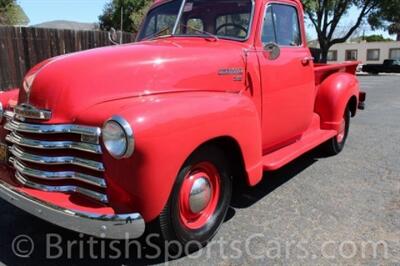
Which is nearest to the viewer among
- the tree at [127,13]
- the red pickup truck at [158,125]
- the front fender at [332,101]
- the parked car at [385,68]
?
the red pickup truck at [158,125]

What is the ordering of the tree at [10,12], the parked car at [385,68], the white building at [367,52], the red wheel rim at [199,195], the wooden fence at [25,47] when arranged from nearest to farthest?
the red wheel rim at [199,195] < the wooden fence at [25,47] < the tree at [10,12] < the parked car at [385,68] < the white building at [367,52]

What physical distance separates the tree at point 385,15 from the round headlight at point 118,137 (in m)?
30.1

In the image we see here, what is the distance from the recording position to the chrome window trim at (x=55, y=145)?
271 centimetres

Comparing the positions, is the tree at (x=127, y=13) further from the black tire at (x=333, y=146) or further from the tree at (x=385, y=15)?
the black tire at (x=333, y=146)

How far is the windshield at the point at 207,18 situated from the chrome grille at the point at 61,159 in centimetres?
176

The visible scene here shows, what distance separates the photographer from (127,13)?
29.7 meters

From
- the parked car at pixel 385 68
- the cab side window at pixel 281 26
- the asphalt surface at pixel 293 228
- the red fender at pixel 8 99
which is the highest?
the cab side window at pixel 281 26

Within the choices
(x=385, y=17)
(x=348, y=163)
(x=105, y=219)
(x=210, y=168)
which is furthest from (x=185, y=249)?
(x=385, y=17)

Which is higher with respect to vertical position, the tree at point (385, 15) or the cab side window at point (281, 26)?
the tree at point (385, 15)

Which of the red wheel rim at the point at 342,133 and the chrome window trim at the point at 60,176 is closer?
the chrome window trim at the point at 60,176

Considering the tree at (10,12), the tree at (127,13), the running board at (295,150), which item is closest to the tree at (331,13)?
the tree at (127,13)

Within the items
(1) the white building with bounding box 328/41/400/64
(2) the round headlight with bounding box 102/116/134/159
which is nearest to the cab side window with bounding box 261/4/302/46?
(2) the round headlight with bounding box 102/116/134/159

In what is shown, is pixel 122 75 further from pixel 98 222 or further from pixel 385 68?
pixel 385 68

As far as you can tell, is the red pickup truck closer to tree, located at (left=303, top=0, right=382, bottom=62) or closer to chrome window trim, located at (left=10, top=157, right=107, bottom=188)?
chrome window trim, located at (left=10, top=157, right=107, bottom=188)
